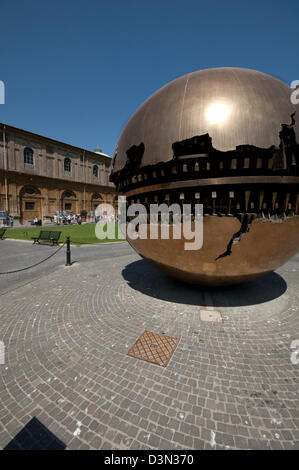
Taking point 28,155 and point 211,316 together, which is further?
point 28,155

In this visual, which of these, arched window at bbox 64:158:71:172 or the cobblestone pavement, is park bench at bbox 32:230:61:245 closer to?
the cobblestone pavement

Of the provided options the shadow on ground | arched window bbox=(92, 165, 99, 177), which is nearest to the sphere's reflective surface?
the shadow on ground

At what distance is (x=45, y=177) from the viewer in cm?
3956

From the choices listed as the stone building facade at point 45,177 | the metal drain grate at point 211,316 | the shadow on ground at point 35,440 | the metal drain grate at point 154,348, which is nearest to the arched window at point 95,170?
the stone building facade at point 45,177

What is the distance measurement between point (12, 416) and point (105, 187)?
5209cm

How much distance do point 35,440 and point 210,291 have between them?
4.48 m

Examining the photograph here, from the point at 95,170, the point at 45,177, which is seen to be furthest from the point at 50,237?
the point at 95,170

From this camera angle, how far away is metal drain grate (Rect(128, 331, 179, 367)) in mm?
3104

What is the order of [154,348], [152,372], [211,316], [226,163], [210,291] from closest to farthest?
[152,372] < [154,348] < [226,163] < [211,316] < [210,291]

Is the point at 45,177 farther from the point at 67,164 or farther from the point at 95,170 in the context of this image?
the point at 95,170

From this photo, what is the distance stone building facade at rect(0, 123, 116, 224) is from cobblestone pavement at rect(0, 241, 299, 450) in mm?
37855
